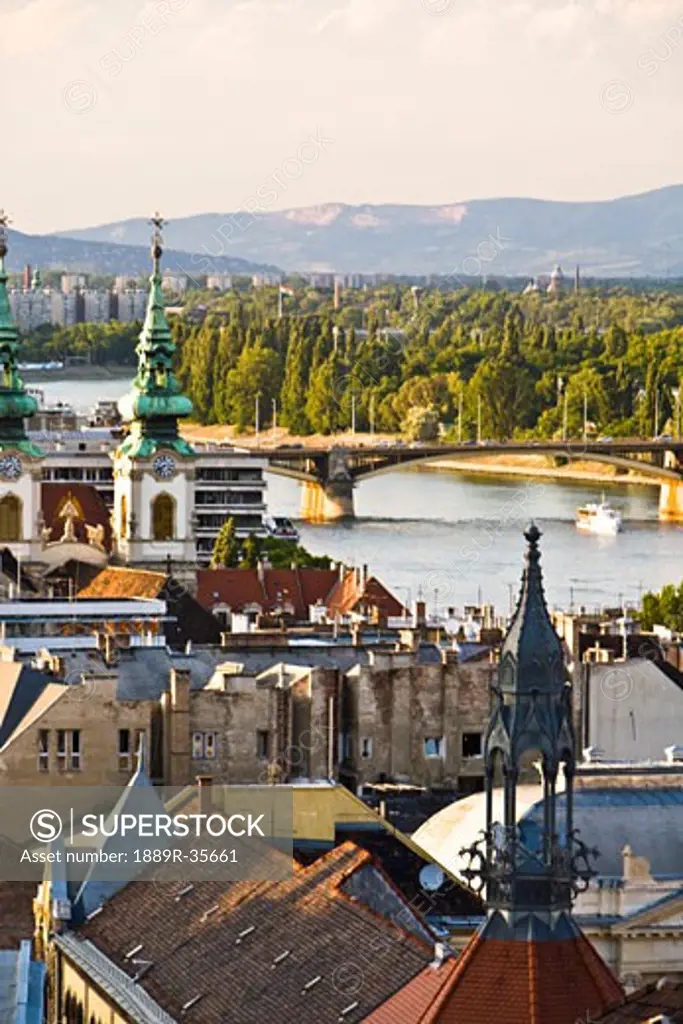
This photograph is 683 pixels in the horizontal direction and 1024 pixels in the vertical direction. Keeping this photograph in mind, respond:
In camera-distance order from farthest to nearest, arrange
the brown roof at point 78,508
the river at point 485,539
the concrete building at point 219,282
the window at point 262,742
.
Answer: the concrete building at point 219,282, the river at point 485,539, the brown roof at point 78,508, the window at point 262,742

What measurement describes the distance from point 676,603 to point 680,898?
94.6ft

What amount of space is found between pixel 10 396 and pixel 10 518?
1.71 m

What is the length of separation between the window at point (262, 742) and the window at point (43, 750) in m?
1.45

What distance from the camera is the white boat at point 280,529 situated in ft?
211

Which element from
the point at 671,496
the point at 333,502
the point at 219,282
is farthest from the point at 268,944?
the point at 219,282

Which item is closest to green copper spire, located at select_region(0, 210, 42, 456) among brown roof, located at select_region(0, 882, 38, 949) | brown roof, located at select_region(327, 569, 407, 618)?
brown roof, located at select_region(327, 569, 407, 618)

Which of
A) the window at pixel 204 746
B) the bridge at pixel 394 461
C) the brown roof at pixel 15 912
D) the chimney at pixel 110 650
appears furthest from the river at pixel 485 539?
the brown roof at pixel 15 912

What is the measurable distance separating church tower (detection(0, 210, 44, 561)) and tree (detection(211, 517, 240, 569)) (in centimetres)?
744

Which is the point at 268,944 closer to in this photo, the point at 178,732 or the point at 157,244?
the point at 178,732

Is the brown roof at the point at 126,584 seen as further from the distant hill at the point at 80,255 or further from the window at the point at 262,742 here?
the distant hill at the point at 80,255

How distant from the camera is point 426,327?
134750mm

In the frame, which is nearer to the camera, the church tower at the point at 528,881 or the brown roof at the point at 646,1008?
the brown roof at the point at 646,1008

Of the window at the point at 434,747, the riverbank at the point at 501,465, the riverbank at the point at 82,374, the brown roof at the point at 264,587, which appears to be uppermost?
the window at the point at 434,747

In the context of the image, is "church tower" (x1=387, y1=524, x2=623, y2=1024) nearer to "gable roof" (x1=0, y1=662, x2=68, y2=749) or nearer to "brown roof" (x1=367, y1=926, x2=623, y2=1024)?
"brown roof" (x1=367, y1=926, x2=623, y2=1024)
